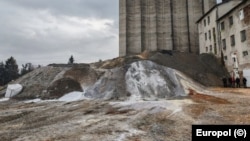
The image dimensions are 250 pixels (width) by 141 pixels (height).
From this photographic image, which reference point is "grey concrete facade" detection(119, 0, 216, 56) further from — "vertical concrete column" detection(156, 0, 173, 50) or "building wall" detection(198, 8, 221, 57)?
"building wall" detection(198, 8, 221, 57)

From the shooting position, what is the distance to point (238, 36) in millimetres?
33969

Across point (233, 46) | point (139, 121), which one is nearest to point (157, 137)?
point (139, 121)

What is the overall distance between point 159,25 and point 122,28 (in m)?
8.44

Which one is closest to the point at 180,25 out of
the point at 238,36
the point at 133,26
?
the point at 133,26

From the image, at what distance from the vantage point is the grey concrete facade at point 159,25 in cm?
5909

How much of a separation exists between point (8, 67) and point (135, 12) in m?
45.2

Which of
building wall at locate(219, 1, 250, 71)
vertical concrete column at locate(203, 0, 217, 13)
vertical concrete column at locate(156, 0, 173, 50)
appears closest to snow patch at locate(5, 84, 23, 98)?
building wall at locate(219, 1, 250, 71)

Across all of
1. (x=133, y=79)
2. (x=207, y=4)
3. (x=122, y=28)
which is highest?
(x=207, y=4)

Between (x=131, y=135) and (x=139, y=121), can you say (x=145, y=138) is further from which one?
(x=139, y=121)

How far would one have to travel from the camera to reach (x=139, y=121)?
12.7 m

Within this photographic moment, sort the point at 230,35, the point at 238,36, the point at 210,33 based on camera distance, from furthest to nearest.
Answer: the point at 210,33 → the point at 230,35 → the point at 238,36

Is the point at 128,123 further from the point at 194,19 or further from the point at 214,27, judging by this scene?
the point at 194,19

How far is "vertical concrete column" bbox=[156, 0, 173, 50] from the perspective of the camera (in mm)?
59069

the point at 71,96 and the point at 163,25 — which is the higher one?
the point at 163,25
